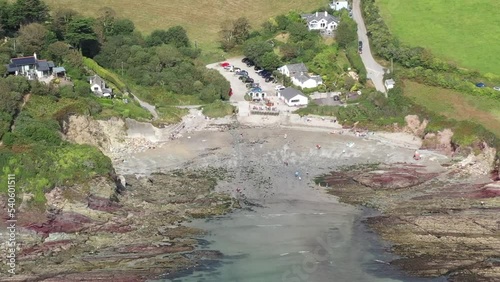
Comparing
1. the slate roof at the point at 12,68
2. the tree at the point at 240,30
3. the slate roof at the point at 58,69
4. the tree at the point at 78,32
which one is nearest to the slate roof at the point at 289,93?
the tree at the point at 240,30

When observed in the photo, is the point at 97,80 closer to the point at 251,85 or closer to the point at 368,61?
the point at 251,85

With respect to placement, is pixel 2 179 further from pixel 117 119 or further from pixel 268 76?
pixel 268 76

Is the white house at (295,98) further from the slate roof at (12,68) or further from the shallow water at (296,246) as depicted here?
the slate roof at (12,68)

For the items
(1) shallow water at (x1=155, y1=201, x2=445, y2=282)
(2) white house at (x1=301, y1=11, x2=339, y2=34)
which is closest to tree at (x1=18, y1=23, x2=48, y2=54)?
(1) shallow water at (x1=155, y1=201, x2=445, y2=282)

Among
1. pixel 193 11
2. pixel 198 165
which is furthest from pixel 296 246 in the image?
pixel 193 11

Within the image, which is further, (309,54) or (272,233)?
(309,54)

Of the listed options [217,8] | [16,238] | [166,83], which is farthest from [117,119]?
[217,8]
